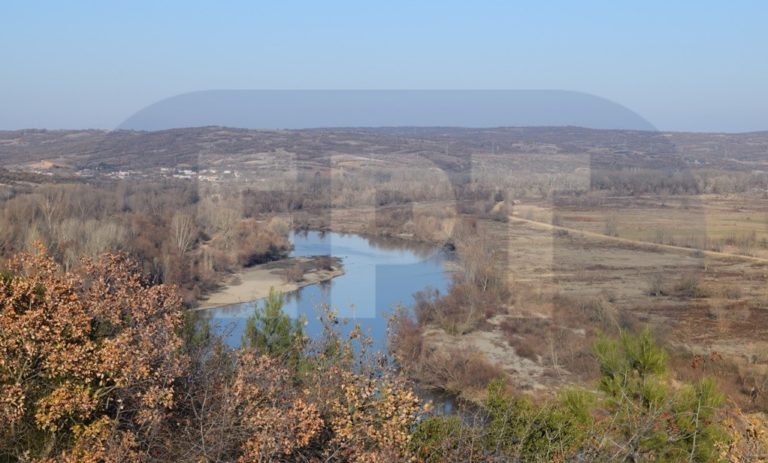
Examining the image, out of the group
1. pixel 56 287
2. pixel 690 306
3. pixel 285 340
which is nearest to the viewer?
pixel 56 287

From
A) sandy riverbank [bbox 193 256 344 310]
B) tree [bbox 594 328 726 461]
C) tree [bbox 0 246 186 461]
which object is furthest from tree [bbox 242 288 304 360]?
sandy riverbank [bbox 193 256 344 310]

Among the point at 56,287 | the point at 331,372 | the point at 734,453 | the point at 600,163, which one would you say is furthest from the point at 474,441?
the point at 600,163

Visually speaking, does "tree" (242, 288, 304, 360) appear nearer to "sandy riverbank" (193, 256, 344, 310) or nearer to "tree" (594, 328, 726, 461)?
"tree" (594, 328, 726, 461)

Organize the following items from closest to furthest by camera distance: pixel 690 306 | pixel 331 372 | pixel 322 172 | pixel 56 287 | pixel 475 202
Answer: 1. pixel 56 287
2. pixel 331 372
3. pixel 690 306
4. pixel 475 202
5. pixel 322 172

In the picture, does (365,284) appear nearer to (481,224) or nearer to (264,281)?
(264,281)

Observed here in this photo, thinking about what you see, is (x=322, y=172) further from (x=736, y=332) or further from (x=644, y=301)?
(x=736, y=332)

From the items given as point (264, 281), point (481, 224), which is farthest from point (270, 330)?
point (481, 224)

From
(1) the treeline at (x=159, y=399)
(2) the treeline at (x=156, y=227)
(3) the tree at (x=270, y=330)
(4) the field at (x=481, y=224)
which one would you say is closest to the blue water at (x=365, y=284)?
(4) the field at (x=481, y=224)
